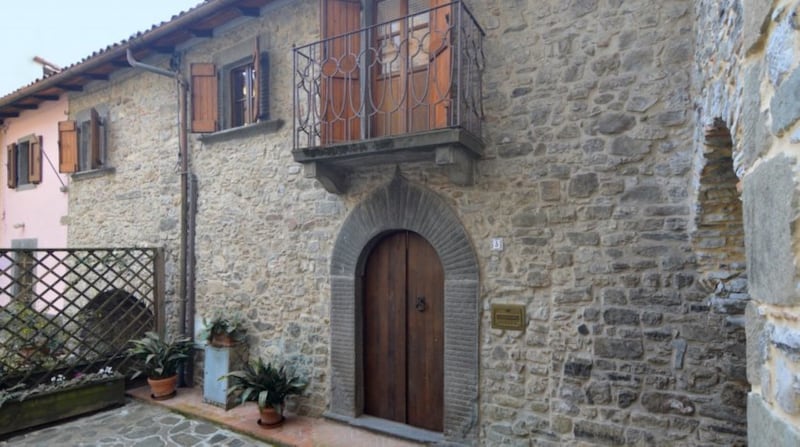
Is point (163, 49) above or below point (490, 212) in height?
above

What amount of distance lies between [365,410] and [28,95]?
8651mm

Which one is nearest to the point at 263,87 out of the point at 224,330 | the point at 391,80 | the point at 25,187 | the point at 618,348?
the point at 391,80

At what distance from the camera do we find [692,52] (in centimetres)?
335

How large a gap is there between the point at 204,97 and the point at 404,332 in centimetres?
422

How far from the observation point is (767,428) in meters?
1.19

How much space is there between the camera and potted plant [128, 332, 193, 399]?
602cm

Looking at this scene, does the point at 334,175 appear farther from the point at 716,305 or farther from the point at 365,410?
the point at 716,305

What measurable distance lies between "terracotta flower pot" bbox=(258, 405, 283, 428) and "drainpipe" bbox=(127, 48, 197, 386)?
83.9 inches

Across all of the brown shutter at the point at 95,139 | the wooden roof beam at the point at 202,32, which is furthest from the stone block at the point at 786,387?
the brown shutter at the point at 95,139

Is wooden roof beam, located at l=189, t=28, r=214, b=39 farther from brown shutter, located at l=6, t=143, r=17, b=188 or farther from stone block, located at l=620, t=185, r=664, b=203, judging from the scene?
brown shutter, located at l=6, t=143, r=17, b=188

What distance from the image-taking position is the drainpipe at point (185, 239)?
6.43 m

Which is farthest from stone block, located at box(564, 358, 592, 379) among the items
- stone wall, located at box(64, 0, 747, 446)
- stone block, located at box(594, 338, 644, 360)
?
stone block, located at box(594, 338, 644, 360)

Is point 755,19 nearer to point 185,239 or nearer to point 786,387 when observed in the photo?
point 786,387

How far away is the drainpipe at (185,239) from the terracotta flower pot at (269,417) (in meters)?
2.13
